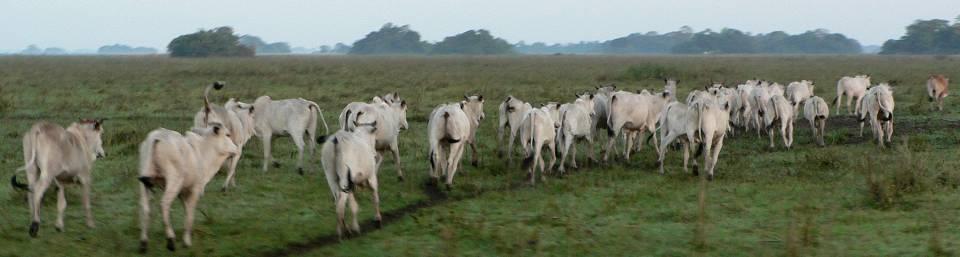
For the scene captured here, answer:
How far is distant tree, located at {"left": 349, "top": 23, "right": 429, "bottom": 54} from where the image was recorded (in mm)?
176000

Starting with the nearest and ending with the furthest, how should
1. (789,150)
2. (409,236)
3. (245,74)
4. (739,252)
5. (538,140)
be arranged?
1. (739,252)
2. (409,236)
3. (538,140)
4. (789,150)
5. (245,74)

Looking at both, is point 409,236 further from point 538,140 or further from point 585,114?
point 585,114

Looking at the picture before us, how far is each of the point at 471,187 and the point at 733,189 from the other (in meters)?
3.12

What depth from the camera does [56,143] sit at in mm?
9641

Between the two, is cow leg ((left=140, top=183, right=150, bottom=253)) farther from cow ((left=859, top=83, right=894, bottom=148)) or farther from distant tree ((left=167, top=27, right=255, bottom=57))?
distant tree ((left=167, top=27, right=255, bottom=57))

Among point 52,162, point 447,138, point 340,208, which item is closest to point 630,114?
point 447,138

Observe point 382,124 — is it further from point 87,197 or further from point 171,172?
point 171,172

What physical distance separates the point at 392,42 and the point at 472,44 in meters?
21.3

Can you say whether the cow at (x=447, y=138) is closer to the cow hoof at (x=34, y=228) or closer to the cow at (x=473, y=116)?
the cow at (x=473, y=116)

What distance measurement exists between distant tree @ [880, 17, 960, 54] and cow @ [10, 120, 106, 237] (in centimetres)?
12656

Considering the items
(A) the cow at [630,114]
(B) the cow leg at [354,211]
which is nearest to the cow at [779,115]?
(A) the cow at [630,114]

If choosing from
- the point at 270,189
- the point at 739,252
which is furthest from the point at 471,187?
the point at 739,252

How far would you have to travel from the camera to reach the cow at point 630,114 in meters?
15.8

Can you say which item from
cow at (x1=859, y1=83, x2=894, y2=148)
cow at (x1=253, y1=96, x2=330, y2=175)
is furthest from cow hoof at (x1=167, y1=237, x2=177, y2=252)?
cow at (x1=859, y1=83, x2=894, y2=148)
